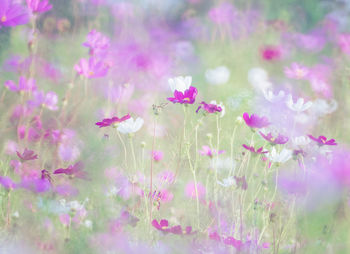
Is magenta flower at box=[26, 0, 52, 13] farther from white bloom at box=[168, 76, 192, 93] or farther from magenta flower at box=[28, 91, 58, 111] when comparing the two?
white bloom at box=[168, 76, 192, 93]

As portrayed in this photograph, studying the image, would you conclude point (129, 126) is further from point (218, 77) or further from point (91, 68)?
point (218, 77)

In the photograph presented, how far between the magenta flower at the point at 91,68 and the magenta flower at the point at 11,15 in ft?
0.80

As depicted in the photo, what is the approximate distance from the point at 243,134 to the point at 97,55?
485mm

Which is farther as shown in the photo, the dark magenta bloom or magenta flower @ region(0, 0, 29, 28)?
magenta flower @ region(0, 0, 29, 28)

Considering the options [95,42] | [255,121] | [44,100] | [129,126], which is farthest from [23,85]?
[255,121]

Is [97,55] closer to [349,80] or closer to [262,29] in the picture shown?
[349,80]

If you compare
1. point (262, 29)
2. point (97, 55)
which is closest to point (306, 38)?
point (262, 29)

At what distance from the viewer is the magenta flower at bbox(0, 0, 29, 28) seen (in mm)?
890

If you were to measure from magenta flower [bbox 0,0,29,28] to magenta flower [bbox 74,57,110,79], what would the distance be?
24 cm

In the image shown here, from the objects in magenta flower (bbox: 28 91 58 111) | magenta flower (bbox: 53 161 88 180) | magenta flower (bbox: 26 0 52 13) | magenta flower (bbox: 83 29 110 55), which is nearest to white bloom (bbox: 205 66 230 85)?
magenta flower (bbox: 83 29 110 55)

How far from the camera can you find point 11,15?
90 centimetres

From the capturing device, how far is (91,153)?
0.83 meters

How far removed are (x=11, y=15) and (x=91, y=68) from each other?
280 mm

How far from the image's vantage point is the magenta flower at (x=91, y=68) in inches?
44.9
